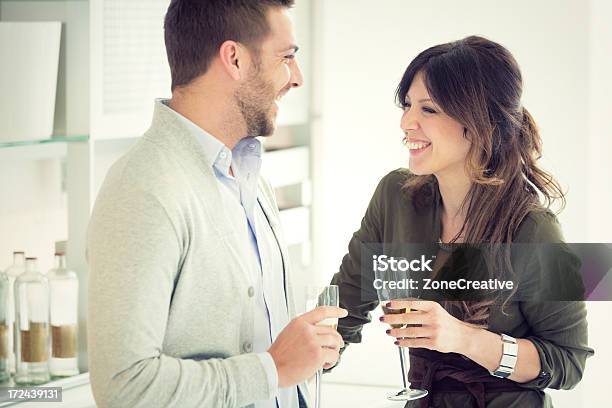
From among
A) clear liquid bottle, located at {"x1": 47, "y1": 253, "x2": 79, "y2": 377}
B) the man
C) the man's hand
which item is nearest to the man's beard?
the man

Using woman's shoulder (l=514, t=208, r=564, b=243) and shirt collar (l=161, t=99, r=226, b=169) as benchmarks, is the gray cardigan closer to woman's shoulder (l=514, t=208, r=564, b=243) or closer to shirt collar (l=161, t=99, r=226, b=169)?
shirt collar (l=161, t=99, r=226, b=169)

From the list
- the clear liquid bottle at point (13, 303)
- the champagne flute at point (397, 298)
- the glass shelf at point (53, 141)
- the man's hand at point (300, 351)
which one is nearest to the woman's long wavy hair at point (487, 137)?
the champagne flute at point (397, 298)

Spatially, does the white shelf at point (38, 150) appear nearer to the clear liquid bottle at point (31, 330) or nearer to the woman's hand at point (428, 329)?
the clear liquid bottle at point (31, 330)

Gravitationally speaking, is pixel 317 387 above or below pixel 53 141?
below

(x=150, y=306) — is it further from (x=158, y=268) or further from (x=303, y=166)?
(x=303, y=166)

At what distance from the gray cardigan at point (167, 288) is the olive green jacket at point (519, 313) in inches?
14.5

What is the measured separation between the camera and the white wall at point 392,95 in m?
1.71

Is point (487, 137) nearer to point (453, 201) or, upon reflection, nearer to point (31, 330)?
point (453, 201)

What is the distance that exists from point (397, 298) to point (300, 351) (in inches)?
7.9

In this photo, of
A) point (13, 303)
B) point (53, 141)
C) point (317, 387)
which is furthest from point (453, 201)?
point (13, 303)

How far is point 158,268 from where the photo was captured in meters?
1.26

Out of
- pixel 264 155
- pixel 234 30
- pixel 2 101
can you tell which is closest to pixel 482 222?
pixel 234 30

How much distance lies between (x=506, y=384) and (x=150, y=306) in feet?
2.04

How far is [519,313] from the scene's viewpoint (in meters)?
1.60
